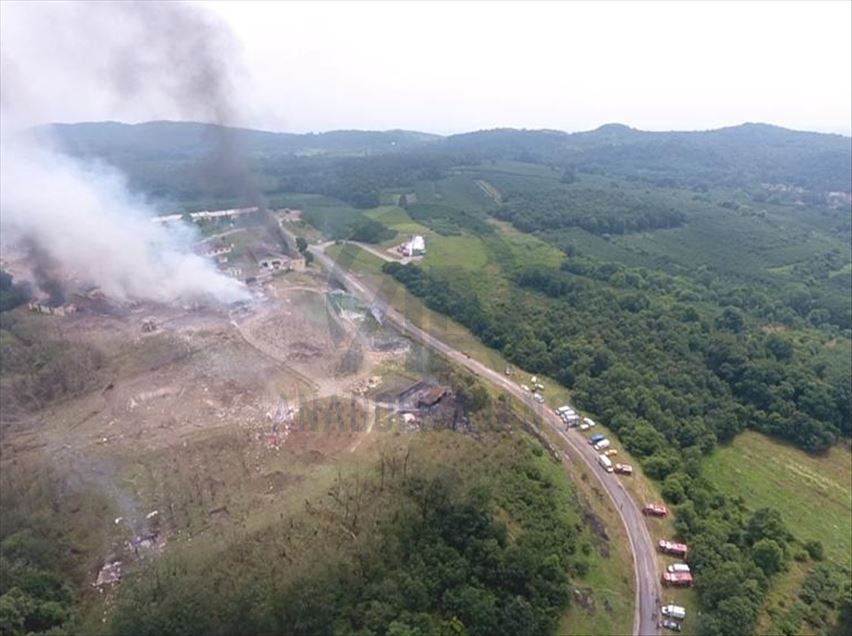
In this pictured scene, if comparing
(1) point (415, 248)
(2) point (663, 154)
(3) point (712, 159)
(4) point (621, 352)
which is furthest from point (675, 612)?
(2) point (663, 154)

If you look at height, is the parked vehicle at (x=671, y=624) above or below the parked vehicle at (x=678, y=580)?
below

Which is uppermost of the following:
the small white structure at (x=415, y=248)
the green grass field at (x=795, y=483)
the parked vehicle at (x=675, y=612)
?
the small white structure at (x=415, y=248)

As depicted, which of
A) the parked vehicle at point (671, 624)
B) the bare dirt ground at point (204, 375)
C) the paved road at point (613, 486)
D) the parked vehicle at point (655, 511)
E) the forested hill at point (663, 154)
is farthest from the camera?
the forested hill at point (663, 154)

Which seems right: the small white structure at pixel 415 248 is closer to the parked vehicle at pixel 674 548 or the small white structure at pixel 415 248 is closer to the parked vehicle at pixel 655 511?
the parked vehicle at pixel 655 511

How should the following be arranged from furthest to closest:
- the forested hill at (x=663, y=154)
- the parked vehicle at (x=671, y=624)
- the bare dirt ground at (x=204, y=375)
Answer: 1. the forested hill at (x=663, y=154)
2. the bare dirt ground at (x=204, y=375)
3. the parked vehicle at (x=671, y=624)

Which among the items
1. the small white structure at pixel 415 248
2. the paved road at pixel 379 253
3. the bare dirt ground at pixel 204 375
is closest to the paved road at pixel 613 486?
the bare dirt ground at pixel 204 375

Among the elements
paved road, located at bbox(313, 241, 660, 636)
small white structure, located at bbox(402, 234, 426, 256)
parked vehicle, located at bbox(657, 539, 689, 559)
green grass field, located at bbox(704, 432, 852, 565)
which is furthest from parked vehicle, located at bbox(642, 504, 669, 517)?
small white structure, located at bbox(402, 234, 426, 256)

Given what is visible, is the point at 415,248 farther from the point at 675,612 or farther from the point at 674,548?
the point at 675,612
